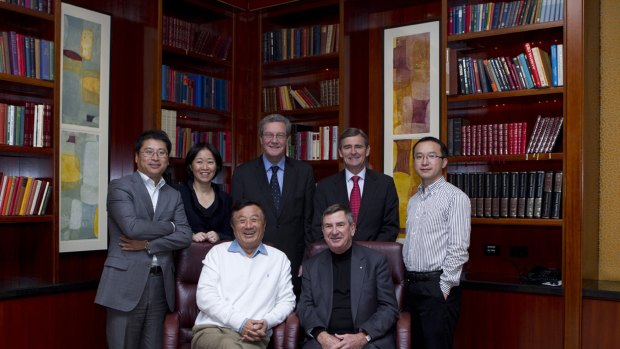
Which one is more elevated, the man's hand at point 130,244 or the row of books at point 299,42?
the row of books at point 299,42

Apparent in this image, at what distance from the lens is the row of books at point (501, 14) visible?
4117 mm

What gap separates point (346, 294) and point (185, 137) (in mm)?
2483

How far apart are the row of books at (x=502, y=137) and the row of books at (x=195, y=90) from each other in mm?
2115

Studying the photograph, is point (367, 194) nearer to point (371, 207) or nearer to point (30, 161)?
point (371, 207)

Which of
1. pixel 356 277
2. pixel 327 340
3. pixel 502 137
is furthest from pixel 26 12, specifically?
pixel 502 137

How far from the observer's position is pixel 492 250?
464cm

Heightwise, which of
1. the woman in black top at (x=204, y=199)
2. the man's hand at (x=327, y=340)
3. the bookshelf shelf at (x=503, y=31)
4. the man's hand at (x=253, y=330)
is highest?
the bookshelf shelf at (x=503, y=31)

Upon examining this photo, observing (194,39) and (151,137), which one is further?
(194,39)

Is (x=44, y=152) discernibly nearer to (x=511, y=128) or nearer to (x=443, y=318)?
(x=443, y=318)

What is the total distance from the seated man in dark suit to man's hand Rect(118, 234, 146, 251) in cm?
92

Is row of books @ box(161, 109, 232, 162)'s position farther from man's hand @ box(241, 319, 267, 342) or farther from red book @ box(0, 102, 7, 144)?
man's hand @ box(241, 319, 267, 342)

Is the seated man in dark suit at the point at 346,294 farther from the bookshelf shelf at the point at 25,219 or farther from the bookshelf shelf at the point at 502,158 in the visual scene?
the bookshelf shelf at the point at 25,219

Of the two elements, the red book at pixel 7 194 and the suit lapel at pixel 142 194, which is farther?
the red book at pixel 7 194

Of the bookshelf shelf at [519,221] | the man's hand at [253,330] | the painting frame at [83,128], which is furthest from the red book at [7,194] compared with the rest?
the bookshelf shelf at [519,221]
